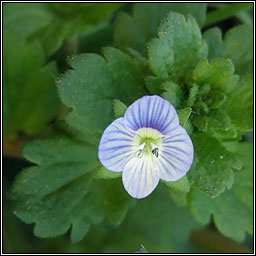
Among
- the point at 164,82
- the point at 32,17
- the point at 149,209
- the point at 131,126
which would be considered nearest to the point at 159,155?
the point at 131,126

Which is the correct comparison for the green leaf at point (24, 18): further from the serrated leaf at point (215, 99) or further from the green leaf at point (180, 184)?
the green leaf at point (180, 184)

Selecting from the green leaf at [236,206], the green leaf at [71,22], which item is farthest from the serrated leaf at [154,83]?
the green leaf at [71,22]

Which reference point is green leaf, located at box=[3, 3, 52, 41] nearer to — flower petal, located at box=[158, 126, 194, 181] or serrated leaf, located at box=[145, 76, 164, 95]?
serrated leaf, located at box=[145, 76, 164, 95]

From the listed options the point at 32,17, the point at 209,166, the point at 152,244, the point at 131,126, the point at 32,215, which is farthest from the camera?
the point at 152,244

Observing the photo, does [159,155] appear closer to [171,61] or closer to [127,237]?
[171,61]

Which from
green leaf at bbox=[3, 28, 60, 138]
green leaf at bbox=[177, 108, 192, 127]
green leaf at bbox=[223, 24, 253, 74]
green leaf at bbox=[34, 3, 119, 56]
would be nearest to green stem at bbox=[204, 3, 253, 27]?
green leaf at bbox=[223, 24, 253, 74]

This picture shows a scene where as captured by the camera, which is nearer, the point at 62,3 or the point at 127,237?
the point at 62,3
